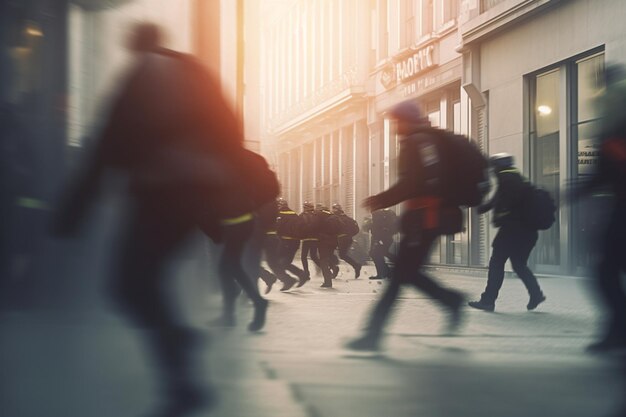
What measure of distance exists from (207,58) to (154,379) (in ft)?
25.3

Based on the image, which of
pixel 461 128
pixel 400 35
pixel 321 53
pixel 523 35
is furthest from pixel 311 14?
pixel 523 35

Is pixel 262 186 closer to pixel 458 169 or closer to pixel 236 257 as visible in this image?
pixel 236 257

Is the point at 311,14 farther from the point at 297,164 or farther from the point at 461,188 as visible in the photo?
the point at 461,188

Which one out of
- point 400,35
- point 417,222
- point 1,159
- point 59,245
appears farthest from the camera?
point 400,35

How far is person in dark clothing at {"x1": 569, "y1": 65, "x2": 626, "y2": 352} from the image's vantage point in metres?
6.05

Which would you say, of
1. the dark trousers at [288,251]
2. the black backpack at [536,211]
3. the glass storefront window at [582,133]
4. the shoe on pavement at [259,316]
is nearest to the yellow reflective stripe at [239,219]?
the shoe on pavement at [259,316]

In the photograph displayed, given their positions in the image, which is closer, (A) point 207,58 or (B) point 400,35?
(A) point 207,58

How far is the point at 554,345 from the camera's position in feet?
23.5

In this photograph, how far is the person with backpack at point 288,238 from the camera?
15.2 m

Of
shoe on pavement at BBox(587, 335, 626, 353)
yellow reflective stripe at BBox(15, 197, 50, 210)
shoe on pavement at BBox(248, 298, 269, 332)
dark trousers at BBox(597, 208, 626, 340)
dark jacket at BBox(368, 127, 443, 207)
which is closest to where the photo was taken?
dark trousers at BBox(597, 208, 626, 340)

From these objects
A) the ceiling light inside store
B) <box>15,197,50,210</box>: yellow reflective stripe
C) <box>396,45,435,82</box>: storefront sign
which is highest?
<box>396,45,435,82</box>: storefront sign

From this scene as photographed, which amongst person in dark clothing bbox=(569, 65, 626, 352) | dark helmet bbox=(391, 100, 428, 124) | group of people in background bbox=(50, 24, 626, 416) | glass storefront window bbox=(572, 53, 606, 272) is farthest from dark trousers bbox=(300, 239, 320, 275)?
person in dark clothing bbox=(569, 65, 626, 352)

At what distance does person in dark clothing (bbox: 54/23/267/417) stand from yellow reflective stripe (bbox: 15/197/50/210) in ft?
9.89

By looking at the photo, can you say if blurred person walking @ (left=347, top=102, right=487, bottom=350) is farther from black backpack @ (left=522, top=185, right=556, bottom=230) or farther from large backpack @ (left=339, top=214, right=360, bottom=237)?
large backpack @ (left=339, top=214, right=360, bottom=237)
